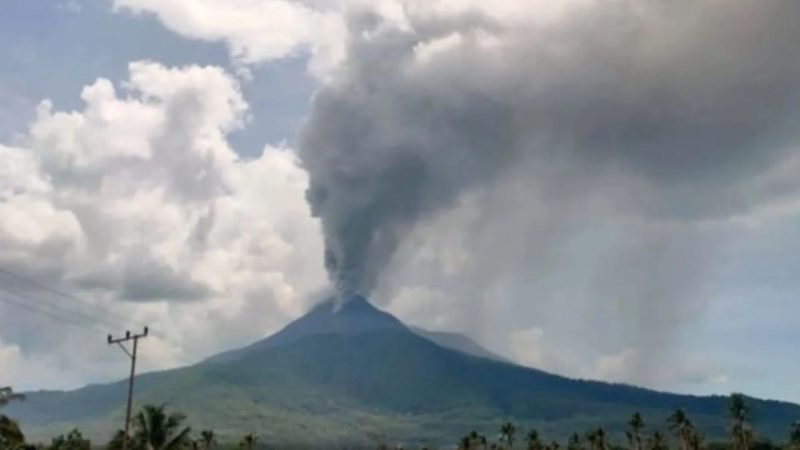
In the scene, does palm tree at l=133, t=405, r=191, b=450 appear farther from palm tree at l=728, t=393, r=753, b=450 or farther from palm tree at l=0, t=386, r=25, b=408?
palm tree at l=728, t=393, r=753, b=450

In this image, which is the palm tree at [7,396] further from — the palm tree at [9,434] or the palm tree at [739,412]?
the palm tree at [739,412]

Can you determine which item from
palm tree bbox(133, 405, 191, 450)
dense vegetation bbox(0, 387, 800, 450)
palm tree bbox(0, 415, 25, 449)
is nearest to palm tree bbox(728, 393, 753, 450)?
dense vegetation bbox(0, 387, 800, 450)

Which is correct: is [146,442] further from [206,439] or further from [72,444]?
[206,439]

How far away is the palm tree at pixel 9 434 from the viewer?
49125mm

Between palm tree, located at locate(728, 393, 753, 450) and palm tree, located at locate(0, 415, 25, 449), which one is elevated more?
palm tree, located at locate(728, 393, 753, 450)

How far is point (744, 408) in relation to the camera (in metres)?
117

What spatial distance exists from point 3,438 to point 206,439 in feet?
251

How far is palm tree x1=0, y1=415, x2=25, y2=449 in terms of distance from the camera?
49.1m

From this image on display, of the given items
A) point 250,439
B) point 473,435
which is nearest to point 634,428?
point 473,435

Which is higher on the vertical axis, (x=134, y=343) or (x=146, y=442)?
(x=134, y=343)

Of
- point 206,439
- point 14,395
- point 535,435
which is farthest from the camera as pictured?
point 535,435

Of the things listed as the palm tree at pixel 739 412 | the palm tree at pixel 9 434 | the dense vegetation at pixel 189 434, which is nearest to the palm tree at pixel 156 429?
the dense vegetation at pixel 189 434

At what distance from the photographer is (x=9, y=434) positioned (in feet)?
162

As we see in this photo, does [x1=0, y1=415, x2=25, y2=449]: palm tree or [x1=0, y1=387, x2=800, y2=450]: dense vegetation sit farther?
[x1=0, y1=387, x2=800, y2=450]: dense vegetation
